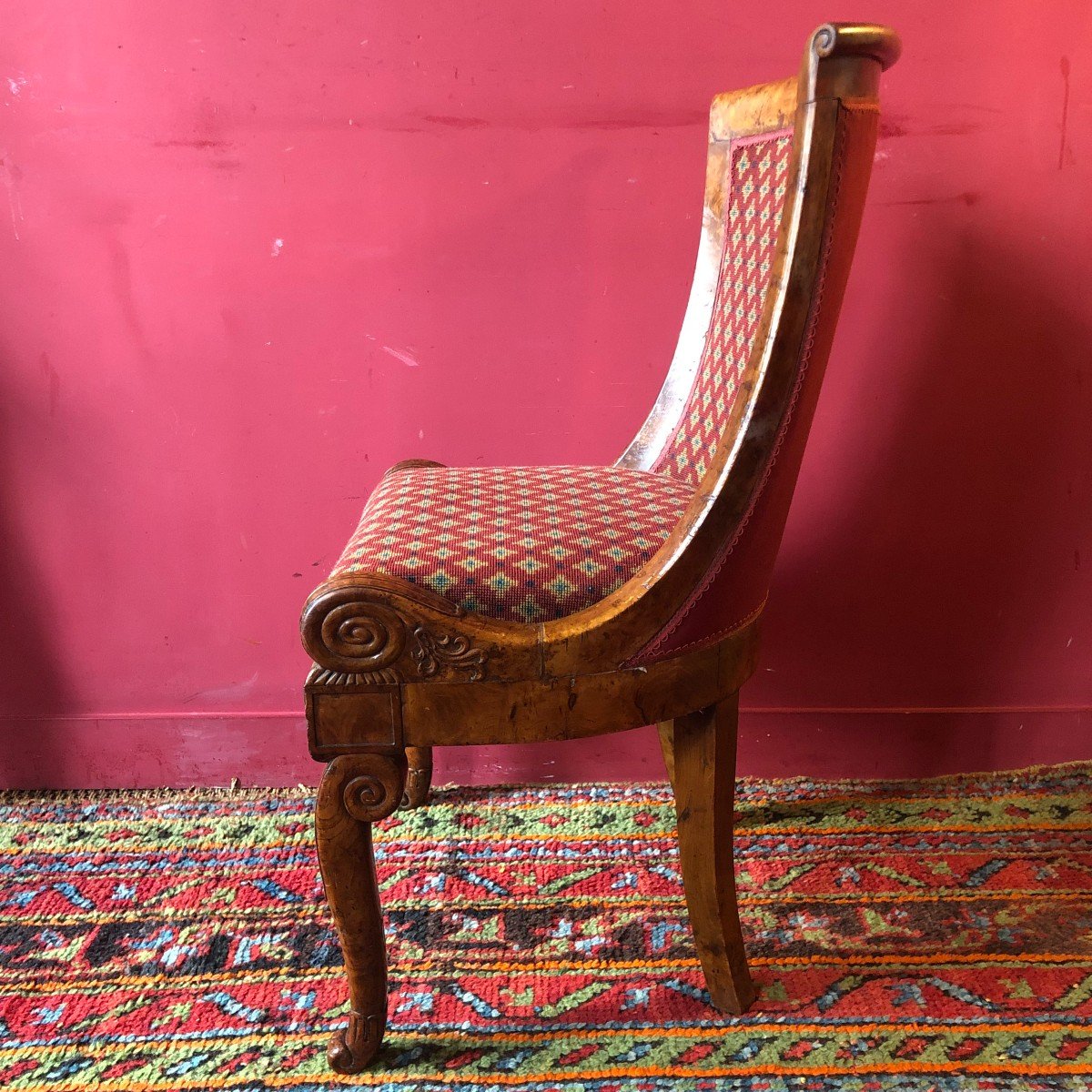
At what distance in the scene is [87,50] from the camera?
163 cm

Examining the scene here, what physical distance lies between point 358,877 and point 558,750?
2.58 ft

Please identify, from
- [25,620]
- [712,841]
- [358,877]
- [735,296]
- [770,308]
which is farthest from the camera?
[25,620]

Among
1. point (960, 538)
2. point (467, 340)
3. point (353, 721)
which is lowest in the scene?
point (960, 538)

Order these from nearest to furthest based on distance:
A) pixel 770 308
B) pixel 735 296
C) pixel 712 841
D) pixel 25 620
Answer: pixel 770 308, pixel 712 841, pixel 735 296, pixel 25 620

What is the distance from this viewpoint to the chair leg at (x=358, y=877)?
44.5 inches

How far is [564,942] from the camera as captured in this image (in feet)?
4.90

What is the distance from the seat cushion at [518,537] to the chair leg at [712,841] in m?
0.24

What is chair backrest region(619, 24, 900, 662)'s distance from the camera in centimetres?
99

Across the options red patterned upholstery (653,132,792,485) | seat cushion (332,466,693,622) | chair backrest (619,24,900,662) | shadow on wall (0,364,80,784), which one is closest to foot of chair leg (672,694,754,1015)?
chair backrest (619,24,900,662)

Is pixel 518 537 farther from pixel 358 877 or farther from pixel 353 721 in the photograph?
pixel 358 877

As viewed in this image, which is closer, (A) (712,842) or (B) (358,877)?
(B) (358,877)

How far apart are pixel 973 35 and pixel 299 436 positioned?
124 cm

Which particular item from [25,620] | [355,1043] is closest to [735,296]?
[355,1043]

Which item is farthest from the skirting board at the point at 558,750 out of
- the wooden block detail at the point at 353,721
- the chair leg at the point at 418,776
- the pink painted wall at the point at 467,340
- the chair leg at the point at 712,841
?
the wooden block detail at the point at 353,721
